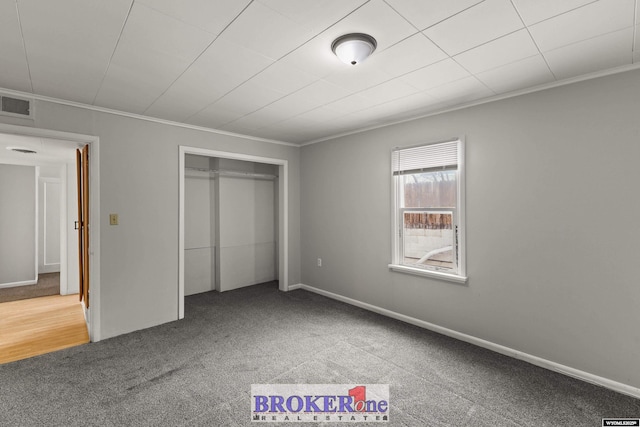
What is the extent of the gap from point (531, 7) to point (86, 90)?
3495mm

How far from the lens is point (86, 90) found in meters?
2.79

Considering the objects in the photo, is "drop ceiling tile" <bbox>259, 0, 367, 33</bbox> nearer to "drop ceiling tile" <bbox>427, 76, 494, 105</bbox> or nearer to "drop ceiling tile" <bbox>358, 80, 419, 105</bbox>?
"drop ceiling tile" <bbox>358, 80, 419, 105</bbox>

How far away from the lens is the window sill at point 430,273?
3277 millimetres

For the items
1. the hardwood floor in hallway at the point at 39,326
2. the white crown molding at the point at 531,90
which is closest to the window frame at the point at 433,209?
the white crown molding at the point at 531,90

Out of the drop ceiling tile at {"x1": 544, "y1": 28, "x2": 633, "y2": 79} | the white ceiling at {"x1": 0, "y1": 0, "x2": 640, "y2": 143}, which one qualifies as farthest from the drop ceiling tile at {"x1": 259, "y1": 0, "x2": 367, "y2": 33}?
the drop ceiling tile at {"x1": 544, "y1": 28, "x2": 633, "y2": 79}

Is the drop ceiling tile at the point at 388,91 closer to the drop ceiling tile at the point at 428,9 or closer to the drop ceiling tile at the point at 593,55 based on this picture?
the drop ceiling tile at the point at 428,9

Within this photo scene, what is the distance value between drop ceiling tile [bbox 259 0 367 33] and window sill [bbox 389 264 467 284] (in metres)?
2.76

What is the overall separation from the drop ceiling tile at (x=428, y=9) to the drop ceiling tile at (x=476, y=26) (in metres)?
0.05

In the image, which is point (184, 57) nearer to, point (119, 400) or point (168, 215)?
point (168, 215)

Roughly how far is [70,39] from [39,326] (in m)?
3.61

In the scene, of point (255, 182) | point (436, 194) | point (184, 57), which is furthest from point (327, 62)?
point (255, 182)

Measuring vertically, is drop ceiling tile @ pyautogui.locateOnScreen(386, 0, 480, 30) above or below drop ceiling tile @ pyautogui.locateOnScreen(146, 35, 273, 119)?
below

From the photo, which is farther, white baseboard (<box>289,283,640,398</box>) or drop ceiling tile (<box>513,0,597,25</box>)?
white baseboard (<box>289,283,640,398</box>)

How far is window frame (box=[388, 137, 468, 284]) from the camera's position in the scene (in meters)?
3.27
